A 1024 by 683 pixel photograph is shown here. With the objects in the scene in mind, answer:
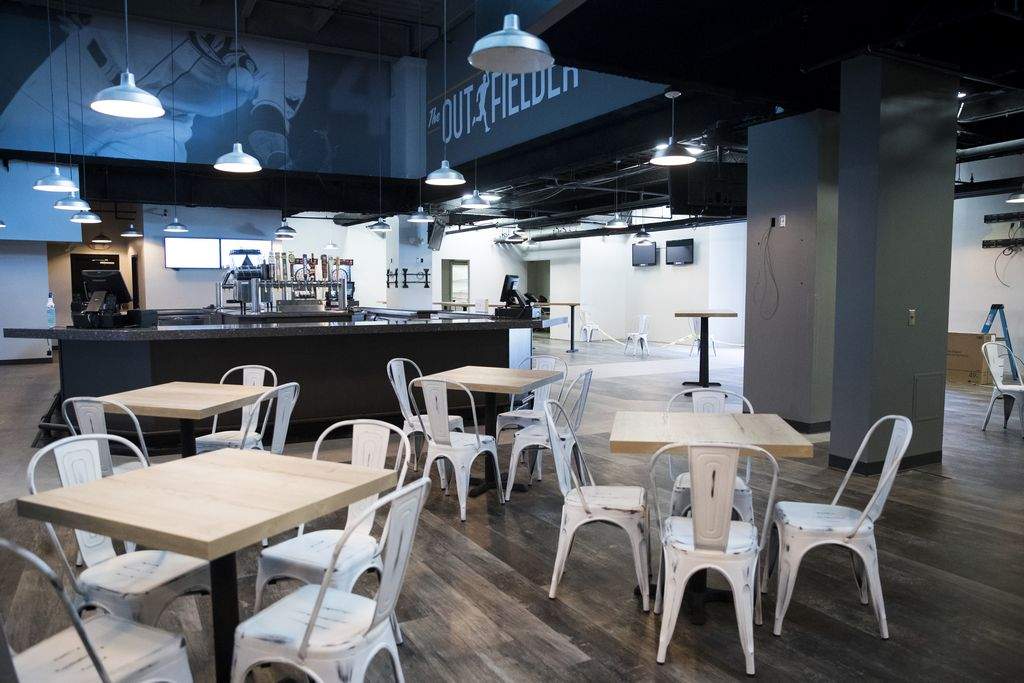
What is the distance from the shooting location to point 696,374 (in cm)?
1088

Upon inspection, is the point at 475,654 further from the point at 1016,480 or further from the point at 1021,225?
the point at 1021,225

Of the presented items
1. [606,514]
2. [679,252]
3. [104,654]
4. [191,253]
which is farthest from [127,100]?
[679,252]

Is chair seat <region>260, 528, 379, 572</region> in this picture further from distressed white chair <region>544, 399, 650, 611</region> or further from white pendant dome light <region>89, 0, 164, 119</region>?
white pendant dome light <region>89, 0, 164, 119</region>

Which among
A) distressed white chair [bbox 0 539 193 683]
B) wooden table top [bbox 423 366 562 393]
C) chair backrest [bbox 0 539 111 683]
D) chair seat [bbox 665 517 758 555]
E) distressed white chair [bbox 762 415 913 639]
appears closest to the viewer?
chair backrest [bbox 0 539 111 683]

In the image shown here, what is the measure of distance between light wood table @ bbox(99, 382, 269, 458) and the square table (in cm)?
117

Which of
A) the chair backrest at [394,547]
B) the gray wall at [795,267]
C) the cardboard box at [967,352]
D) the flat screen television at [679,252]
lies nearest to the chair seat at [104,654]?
the chair backrest at [394,547]

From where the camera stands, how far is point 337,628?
1.92 metres

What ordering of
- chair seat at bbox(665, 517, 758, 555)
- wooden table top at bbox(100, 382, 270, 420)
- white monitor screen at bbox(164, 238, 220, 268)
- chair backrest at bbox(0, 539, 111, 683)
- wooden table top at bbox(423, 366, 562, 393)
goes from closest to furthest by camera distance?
chair backrest at bbox(0, 539, 111, 683)
chair seat at bbox(665, 517, 758, 555)
wooden table top at bbox(100, 382, 270, 420)
wooden table top at bbox(423, 366, 562, 393)
white monitor screen at bbox(164, 238, 220, 268)

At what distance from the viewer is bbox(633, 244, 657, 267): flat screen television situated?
57.3ft

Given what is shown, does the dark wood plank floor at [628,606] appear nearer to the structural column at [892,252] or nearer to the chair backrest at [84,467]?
the chair backrest at [84,467]

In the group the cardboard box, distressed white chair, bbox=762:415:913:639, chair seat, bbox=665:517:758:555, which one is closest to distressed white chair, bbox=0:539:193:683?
chair seat, bbox=665:517:758:555

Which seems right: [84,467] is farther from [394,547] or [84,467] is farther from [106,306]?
[106,306]

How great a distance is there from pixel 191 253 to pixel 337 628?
38.6 feet

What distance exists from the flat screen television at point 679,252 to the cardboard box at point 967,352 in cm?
700
